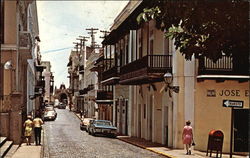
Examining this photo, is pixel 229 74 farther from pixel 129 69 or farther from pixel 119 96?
pixel 119 96

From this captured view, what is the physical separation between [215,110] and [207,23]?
15115 millimetres

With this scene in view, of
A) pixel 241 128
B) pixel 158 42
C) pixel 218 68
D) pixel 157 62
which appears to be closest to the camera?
pixel 218 68

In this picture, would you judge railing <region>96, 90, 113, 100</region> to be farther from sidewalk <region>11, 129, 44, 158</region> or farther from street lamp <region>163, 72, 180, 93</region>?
sidewalk <region>11, 129, 44, 158</region>

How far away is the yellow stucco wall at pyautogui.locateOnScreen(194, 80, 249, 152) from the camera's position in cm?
2453

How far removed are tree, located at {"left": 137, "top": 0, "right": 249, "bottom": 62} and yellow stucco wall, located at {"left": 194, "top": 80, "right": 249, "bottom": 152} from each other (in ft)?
46.7

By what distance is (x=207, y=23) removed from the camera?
32.6 feet

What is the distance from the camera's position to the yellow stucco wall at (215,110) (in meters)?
24.5

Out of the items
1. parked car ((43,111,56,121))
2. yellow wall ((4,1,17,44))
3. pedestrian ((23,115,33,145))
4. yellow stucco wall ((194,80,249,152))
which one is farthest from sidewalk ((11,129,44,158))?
parked car ((43,111,56,121))

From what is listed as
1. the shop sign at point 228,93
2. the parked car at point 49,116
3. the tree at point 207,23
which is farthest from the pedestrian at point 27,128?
the parked car at point 49,116

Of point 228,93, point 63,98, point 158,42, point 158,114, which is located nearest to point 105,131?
point 158,114

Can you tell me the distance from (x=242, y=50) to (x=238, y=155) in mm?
14481

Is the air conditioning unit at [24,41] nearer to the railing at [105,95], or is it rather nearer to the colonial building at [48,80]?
the railing at [105,95]

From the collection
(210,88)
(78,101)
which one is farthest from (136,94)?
(78,101)

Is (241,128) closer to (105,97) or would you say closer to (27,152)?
(27,152)
